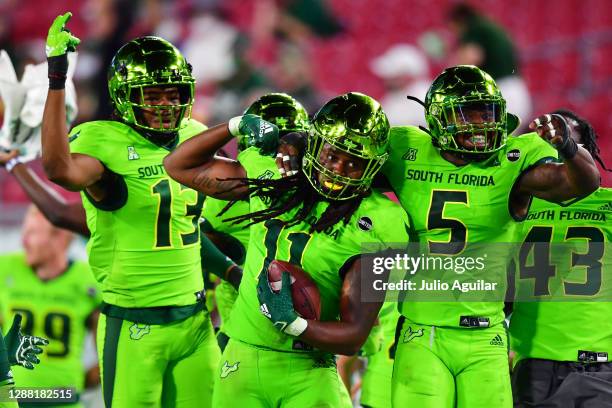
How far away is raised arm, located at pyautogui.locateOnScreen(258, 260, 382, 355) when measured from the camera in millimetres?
3678

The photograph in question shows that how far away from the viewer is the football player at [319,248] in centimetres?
386

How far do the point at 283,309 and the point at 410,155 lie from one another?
108cm

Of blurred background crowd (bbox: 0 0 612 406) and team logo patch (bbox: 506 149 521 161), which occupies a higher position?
blurred background crowd (bbox: 0 0 612 406)

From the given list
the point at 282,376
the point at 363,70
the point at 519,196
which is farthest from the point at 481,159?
the point at 363,70

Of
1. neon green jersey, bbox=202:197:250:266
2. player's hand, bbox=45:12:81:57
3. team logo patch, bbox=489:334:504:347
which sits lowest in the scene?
team logo patch, bbox=489:334:504:347

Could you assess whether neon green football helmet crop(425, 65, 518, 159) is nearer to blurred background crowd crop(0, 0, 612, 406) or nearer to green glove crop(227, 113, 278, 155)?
green glove crop(227, 113, 278, 155)

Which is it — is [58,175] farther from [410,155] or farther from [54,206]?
[410,155]

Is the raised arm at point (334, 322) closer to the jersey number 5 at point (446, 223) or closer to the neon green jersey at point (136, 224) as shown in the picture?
the jersey number 5 at point (446, 223)

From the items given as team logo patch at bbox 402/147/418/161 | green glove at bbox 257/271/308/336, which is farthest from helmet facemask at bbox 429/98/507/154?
green glove at bbox 257/271/308/336

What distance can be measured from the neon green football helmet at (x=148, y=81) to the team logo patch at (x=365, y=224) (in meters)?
1.19

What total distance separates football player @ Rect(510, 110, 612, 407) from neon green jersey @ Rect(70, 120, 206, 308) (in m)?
1.62

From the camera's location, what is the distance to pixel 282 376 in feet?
12.7

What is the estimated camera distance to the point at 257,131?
3.98 metres

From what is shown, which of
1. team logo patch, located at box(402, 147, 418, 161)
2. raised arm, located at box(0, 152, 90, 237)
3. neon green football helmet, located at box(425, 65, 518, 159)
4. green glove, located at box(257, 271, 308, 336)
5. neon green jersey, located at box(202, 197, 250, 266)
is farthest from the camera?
neon green jersey, located at box(202, 197, 250, 266)
